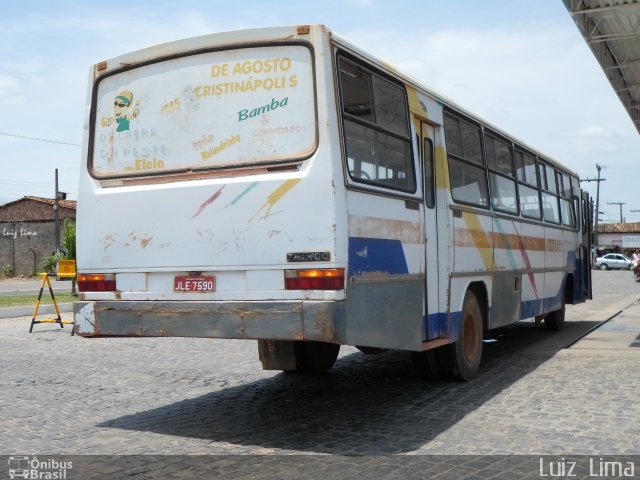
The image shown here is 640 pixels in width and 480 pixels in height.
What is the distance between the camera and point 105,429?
629 cm

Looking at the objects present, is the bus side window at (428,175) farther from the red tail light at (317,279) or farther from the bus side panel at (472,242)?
the red tail light at (317,279)

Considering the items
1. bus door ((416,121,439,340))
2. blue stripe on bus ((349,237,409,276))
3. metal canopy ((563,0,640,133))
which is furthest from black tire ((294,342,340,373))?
metal canopy ((563,0,640,133))

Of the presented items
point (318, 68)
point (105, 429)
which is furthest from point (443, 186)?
point (105, 429)

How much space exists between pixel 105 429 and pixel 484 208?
504 cm

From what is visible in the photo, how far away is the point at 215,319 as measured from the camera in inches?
227

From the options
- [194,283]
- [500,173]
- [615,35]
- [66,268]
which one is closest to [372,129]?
[194,283]

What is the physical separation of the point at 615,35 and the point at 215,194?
10.3 meters

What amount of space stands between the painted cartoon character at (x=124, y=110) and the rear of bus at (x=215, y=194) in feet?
0.04

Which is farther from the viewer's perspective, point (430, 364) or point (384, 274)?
point (430, 364)

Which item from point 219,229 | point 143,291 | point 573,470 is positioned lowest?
point 573,470

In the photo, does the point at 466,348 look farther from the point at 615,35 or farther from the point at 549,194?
the point at 615,35

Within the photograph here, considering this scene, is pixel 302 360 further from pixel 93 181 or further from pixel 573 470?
pixel 573 470

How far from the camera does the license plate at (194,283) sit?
5848mm

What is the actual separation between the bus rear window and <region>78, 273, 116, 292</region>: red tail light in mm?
916
